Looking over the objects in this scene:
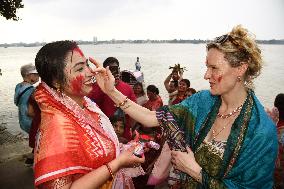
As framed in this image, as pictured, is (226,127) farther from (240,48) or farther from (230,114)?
(240,48)

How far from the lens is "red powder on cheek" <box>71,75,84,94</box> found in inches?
99.8

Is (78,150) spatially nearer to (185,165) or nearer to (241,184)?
(185,165)

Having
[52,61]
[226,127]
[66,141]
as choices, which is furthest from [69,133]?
[226,127]

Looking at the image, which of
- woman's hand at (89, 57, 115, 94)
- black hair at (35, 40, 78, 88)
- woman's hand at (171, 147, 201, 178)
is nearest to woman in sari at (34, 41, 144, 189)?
black hair at (35, 40, 78, 88)

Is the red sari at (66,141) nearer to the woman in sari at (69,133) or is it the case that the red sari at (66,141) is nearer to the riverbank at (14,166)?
the woman in sari at (69,133)

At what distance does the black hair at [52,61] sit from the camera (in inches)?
93.7

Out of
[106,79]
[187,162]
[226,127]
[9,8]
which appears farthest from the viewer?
[9,8]

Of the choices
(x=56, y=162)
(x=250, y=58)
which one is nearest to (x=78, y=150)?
(x=56, y=162)

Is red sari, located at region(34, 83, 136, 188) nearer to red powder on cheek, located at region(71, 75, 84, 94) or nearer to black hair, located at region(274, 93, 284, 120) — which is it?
red powder on cheek, located at region(71, 75, 84, 94)

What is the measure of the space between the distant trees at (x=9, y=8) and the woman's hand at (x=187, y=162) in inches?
590

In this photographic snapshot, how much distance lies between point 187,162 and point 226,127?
1.85ft

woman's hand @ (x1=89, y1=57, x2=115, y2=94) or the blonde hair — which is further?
woman's hand @ (x1=89, y1=57, x2=115, y2=94)

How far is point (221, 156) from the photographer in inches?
105

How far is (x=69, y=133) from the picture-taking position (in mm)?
2217
